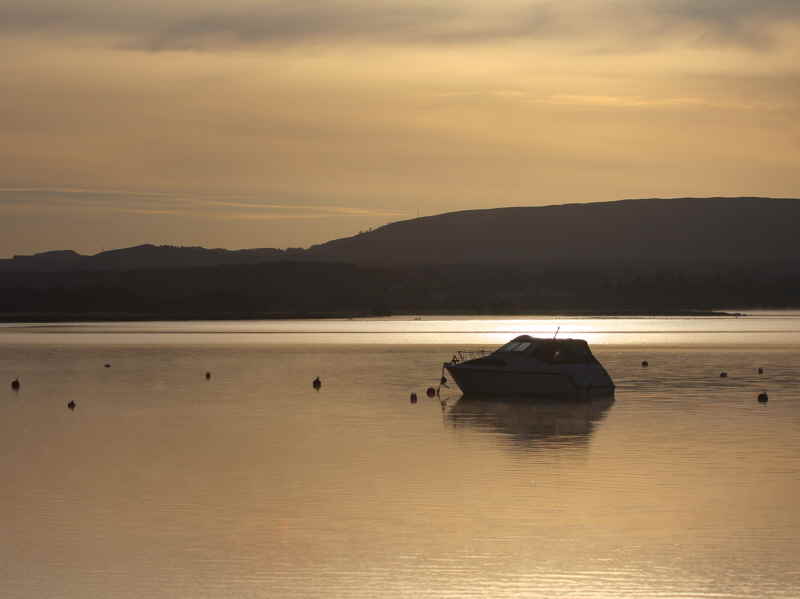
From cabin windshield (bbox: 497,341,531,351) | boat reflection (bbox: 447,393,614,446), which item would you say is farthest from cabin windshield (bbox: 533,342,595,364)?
boat reflection (bbox: 447,393,614,446)

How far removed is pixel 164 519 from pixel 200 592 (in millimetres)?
5166

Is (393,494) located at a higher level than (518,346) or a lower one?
lower

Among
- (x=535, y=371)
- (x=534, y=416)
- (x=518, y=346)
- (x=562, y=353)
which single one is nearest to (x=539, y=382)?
(x=535, y=371)

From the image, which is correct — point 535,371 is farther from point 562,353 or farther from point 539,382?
point 562,353

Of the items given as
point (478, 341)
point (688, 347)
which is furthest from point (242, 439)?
point (478, 341)

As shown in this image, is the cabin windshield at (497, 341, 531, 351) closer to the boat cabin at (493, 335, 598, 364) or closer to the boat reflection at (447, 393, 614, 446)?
the boat cabin at (493, 335, 598, 364)

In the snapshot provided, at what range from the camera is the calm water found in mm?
17594

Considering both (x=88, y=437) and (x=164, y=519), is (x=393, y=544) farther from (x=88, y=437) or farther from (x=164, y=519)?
(x=88, y=437)

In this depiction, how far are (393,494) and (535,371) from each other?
75.2 ft

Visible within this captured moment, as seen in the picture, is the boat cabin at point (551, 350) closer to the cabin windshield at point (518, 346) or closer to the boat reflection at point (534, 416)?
the cabin windshield at point (518, 346)

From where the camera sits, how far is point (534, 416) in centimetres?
4097

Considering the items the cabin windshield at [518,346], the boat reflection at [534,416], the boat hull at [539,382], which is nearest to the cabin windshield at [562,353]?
the cabin windshield at [518,346]

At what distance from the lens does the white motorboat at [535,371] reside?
46906mm

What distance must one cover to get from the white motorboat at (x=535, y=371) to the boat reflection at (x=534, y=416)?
336 mm
